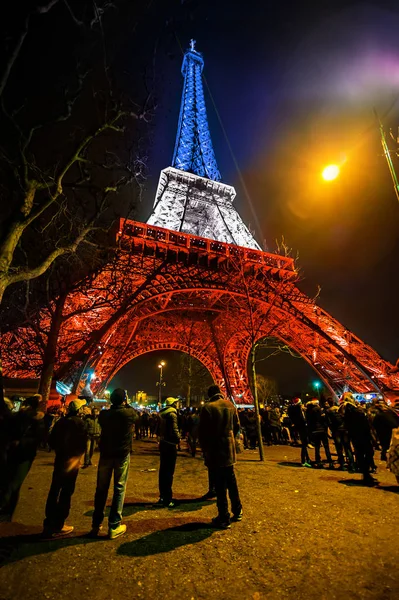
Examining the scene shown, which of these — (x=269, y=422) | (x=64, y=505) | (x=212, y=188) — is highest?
(x=212, y=188)

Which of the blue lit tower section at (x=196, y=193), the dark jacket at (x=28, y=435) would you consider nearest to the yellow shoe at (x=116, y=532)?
the dark jacket at (x=28, y=435)

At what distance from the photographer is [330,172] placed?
711 cm

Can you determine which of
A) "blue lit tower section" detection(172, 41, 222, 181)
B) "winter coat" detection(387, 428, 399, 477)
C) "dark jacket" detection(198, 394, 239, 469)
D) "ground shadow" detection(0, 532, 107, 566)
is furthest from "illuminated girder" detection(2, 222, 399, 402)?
"blue lit tower section" detection(172, 41, 222, 181)

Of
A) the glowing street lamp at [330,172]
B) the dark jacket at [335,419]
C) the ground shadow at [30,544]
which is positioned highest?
the glowing street lamp at [330,172]

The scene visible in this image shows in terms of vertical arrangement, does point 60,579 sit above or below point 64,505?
below

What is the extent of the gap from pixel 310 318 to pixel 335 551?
2089 cm

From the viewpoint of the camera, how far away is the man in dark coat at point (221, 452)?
4.05 meters

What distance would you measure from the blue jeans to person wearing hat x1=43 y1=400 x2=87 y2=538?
34cm

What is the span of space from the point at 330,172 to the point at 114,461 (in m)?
7.36

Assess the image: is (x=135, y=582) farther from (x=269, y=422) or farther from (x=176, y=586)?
(x=269, y=422)

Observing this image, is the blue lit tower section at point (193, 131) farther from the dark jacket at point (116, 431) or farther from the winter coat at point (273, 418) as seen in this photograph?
the dark jacket at point (116, 431)

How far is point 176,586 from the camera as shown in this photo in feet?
8.80

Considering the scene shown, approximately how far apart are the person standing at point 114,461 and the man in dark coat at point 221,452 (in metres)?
1.09

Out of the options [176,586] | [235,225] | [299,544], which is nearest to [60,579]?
[176,586]
